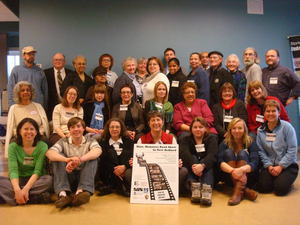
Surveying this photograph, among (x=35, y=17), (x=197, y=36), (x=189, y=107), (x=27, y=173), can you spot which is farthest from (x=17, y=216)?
(x=197, y=36)

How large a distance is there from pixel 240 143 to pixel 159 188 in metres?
1.18

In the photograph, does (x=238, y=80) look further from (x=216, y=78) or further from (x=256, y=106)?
(x=256, y=106)

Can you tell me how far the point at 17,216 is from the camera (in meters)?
2.37

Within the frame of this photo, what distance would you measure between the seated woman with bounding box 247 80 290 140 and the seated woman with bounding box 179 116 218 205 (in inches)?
33.5

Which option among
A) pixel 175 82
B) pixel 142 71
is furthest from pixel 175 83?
pixel 142 71

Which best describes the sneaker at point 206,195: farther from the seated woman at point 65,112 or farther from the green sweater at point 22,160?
the seated woman at point 65,112

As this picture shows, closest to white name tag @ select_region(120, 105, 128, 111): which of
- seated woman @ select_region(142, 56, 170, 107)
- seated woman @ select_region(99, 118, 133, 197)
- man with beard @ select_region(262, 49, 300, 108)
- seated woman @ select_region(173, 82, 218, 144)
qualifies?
seated woman @ select_region(142, 56, 170, 107)

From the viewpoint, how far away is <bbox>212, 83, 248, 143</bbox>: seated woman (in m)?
3.62

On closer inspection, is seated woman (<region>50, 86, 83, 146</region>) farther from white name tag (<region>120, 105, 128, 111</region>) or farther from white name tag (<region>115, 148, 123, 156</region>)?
white name tag (<region>115, 148, 123, 156</region>)

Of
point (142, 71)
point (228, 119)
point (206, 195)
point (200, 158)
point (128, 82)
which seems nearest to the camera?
point (206, 195)

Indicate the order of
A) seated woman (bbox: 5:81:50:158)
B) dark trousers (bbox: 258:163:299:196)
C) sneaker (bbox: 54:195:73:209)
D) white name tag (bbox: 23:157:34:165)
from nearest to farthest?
sneaker (bbox: 54:195:73:209), white name tag (bbox: 23:157:34:165), dark trousers (bbox: 258:163:299:196), seated woman (bbox: 5:81:50:158)

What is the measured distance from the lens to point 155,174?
9.02 feet

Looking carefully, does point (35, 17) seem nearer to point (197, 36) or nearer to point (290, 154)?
point (197, 36)

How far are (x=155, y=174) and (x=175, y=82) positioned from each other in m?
1.86
